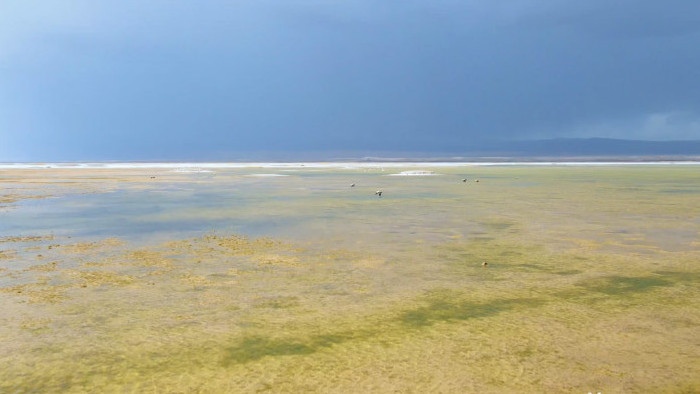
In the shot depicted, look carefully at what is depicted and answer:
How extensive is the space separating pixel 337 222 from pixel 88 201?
12.6 m

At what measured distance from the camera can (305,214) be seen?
1731 cm

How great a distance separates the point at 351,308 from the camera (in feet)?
22.4

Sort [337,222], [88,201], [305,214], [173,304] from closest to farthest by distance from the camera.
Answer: [173,304], [337,222], [305,214], [88,201]

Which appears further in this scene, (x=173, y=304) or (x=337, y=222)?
(x=337, y=222)

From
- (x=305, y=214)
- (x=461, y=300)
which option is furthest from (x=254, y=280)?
(x=305, y=214)

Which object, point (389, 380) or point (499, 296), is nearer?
point (389, 380)

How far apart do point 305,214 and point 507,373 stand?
12881mm

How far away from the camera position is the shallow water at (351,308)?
4.77m

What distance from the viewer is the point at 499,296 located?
7336 mm

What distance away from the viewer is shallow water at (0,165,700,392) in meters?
4.77

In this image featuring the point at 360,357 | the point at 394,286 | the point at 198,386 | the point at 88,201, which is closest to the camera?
the point at 198,386

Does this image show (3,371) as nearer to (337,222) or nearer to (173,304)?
(173,304)

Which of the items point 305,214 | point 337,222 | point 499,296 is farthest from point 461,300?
point 305,214

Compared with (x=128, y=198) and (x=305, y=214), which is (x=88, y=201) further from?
→ (x=305, y=214)
